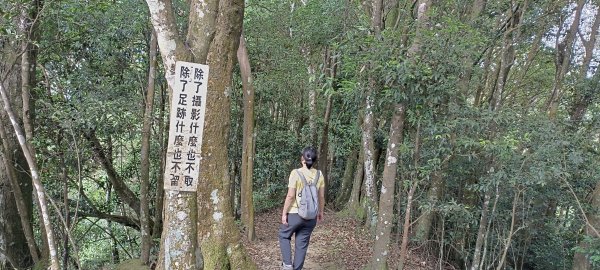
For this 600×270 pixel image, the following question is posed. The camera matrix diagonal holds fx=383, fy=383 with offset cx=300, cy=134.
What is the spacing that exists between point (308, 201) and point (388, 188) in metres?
1.29

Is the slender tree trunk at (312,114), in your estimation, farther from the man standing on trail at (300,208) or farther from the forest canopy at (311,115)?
the man standing on trail at (300,208)

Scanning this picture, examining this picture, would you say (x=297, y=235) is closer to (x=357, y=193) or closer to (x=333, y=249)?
(x=333, y=249)

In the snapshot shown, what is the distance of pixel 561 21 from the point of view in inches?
380

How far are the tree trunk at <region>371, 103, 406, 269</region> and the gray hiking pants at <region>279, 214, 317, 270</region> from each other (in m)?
1.10

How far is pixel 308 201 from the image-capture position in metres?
4.71

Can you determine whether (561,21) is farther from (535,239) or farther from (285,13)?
(285,13)

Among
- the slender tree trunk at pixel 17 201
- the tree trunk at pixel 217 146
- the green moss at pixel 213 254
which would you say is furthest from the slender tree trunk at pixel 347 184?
the slender tree trunk at pixel 17 201

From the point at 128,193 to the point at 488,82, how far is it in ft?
35.3

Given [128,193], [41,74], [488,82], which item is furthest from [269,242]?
[488,82]

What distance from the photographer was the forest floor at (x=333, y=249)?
7.15 meters

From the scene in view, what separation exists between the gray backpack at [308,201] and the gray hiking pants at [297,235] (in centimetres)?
13

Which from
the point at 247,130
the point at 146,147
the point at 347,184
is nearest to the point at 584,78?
the point at 347,184

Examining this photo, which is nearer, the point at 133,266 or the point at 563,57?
the point at 133,266

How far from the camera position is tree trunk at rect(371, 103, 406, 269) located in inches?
206
